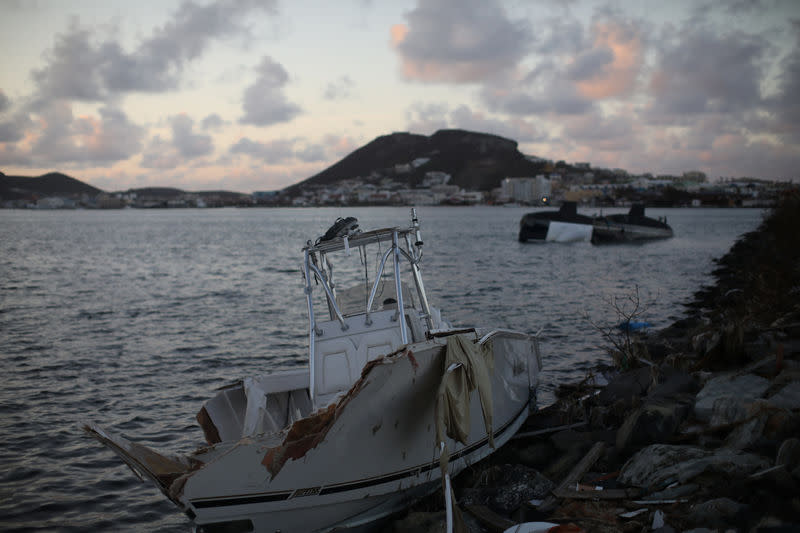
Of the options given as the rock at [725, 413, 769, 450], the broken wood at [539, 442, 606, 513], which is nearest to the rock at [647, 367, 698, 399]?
the broken wood at [539, 442, 606, 513]

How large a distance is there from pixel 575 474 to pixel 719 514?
2.19 m

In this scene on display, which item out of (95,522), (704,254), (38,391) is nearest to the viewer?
(95,522)

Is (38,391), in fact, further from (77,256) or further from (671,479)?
(77,256)

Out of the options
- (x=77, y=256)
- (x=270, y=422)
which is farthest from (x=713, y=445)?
(x=77, y=256)

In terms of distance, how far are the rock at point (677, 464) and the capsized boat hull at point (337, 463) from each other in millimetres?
2283

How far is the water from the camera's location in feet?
30.6

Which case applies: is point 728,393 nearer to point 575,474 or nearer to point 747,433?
point 747,433

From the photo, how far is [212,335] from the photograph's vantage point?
20.2m

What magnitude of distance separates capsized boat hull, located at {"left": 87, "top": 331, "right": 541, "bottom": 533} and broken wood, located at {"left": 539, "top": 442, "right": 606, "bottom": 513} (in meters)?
1.41

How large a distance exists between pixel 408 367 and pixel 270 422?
299cm

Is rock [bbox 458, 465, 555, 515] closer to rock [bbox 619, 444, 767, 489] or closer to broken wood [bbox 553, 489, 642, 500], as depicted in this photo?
broken wood [bbox 553, 489, 642, 500]

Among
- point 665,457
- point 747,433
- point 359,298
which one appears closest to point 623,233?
point 359,298

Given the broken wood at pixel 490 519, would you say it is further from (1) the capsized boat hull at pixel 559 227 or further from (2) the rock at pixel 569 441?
(1) the capsized boat hull at pixel 559 227

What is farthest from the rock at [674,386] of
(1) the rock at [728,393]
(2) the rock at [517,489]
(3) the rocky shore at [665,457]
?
(2) the rock at [517,489]
